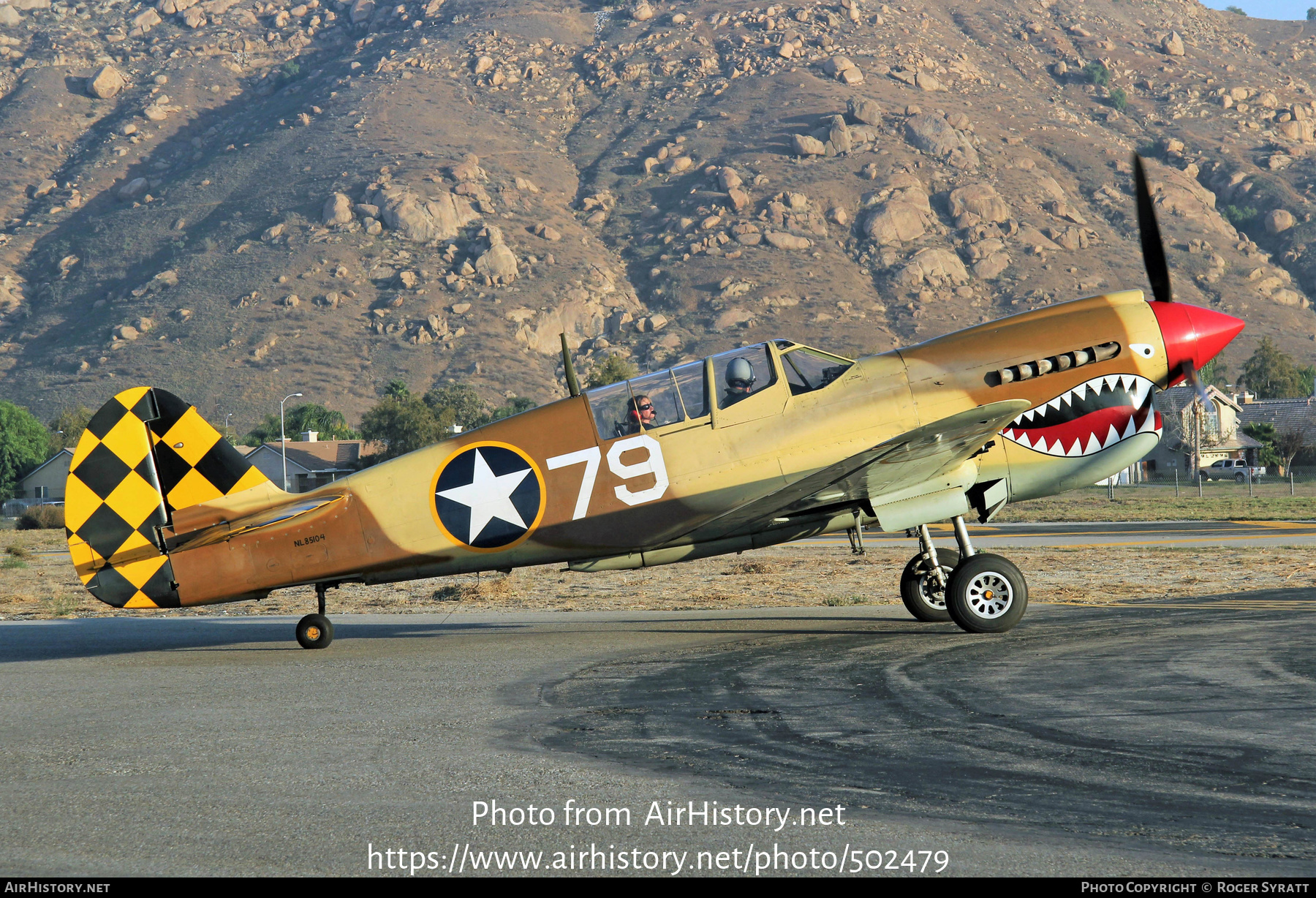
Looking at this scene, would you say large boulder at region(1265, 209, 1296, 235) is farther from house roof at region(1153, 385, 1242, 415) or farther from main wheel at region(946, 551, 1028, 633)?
main wheel at region(946, 551, 1028, 633)

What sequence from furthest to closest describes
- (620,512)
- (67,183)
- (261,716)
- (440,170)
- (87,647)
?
(67,183) → (440,170) → (87,647) → (620,512) → (261,716)

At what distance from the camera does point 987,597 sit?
1077 cm

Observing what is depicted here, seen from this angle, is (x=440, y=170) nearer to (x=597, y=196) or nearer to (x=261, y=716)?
(x=597, y=196)

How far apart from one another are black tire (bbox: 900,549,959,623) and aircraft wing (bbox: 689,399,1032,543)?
1.25 meters

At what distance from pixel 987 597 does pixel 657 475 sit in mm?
3438

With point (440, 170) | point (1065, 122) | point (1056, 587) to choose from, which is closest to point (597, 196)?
point (440, 170)

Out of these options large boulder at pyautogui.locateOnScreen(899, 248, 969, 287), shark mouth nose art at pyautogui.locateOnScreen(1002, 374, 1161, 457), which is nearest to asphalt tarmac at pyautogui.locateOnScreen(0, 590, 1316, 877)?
shark mouth nose art at pyautogui.locateOnScreen(1002, 374, 1161, 457)

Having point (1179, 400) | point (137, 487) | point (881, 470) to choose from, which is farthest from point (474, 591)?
point (1179, 400)

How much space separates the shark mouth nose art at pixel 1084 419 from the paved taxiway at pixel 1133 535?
9.46 metres

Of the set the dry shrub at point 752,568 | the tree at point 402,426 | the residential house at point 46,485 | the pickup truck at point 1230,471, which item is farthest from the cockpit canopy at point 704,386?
the residential house at point 46,485

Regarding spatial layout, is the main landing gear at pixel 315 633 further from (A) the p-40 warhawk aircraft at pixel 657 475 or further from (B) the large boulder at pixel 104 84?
(B) the large boulder at pixel 104 84

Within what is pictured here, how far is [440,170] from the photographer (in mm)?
161125

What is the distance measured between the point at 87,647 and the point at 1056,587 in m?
12.4
